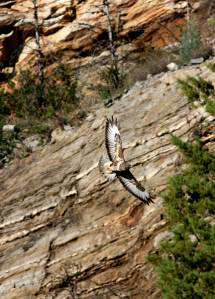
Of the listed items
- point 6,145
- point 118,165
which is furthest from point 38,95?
point 118,165

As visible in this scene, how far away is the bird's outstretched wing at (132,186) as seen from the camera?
14.3m

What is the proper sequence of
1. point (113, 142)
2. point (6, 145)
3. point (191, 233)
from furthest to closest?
1. point (6, 145)
2. point (113, 142)
3. point (191, 233)

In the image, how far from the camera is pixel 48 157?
17.3 meters

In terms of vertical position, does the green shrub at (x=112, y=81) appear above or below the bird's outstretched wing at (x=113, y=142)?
below

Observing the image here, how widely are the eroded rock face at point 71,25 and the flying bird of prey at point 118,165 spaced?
10980mm

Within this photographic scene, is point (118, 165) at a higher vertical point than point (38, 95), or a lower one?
higher

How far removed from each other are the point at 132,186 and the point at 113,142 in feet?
3.20

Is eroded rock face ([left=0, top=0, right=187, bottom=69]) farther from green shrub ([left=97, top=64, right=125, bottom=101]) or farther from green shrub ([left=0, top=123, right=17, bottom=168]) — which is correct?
green shrub ([left=0, top=123, right=17, bottom=168])

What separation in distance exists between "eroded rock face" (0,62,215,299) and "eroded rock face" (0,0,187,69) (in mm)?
7986

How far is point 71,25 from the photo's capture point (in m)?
25.0

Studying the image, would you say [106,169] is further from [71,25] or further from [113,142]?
[71,25]

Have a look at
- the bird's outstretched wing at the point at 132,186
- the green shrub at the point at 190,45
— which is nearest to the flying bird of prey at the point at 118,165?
the bird's outstretched wing at the point at 132,186

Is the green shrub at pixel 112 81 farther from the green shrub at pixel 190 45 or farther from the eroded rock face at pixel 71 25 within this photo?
the eroded rock face at pixel 71 25

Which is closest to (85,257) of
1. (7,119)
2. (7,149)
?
(7,149)
